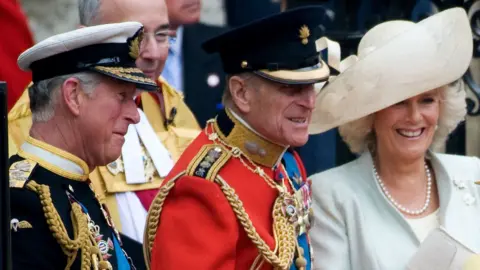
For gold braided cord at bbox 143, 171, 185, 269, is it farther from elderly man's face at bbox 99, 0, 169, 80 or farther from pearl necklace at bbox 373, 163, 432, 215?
pearl necklace at bbox 373, 163, 432, 215

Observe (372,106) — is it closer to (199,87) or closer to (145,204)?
(145,204)

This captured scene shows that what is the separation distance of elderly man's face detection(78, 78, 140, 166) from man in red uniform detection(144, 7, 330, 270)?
11.7 inches

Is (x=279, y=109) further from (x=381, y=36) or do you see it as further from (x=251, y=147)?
(x=381, y=36)

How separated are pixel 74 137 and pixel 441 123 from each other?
1.77 metres

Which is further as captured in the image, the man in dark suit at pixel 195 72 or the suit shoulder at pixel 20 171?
the man in dark suit at pixel 195 72

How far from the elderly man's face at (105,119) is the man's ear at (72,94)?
0.06ft

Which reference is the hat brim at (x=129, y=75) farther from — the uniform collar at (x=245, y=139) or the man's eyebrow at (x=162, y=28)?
the man's eyebrow at (x=162, y=28)

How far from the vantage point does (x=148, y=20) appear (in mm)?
5141

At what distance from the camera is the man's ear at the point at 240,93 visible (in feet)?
15.1

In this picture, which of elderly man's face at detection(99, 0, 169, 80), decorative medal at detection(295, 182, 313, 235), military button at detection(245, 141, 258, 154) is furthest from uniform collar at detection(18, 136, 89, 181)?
elderly man's face at detection(99, 0, 169, 80)

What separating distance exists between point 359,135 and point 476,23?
1286 mm

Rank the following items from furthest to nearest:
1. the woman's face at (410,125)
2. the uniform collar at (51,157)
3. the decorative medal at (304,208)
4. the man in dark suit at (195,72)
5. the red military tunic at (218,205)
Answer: the man in dark suit at (195,72) < the woman's face at (410,125) < the decorative medal at (304,208) < the red military tunic at (218,205) < the uniform collar at (51,157)

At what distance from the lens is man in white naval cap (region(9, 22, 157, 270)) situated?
404 cm

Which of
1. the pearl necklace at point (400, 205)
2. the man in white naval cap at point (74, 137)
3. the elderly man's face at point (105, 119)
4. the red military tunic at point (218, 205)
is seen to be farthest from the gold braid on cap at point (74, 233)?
the pearl necklace at point (400, 205)
